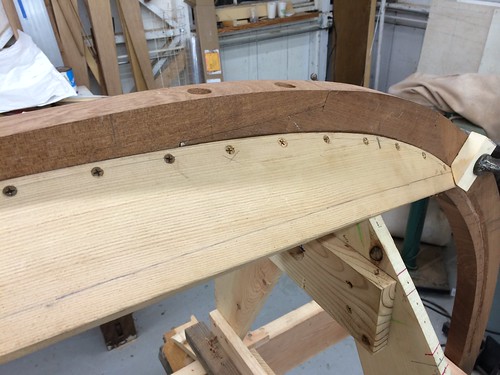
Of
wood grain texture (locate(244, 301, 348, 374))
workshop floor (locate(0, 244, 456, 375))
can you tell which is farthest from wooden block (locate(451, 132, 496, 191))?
workshop floor (locate(0, 244, 456, 375))

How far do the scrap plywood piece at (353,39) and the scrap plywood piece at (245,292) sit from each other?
217 centimetres

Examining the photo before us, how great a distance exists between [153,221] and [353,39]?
2.77m

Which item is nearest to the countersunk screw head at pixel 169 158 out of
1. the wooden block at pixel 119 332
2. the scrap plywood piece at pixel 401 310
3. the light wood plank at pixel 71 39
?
the scrap plywood piece at pixel 401 310

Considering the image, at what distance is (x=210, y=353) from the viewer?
3.79 feet

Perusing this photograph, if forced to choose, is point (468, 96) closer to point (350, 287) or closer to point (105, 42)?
point (350, 287)

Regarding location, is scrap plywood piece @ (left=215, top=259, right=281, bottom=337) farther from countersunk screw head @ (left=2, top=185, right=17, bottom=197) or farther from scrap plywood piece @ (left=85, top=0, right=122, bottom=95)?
scrap plywood piece @ (left=85, top=0, right=122, bottom=95)

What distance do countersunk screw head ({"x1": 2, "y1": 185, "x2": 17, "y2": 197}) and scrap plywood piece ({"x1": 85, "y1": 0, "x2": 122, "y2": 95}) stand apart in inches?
71.2

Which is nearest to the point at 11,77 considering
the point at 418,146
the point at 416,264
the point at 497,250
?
the point at 418,146

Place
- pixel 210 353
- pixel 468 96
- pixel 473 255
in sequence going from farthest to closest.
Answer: pixel 468 96 < pixel 210 353 < pixel 473 255

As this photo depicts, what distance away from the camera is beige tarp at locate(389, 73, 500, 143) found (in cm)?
162

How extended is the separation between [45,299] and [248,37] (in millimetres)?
2561

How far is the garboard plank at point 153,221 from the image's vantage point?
1.16 feet

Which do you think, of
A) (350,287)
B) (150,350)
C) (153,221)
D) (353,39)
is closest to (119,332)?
(150,350)

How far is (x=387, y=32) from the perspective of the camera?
9.55 feet
